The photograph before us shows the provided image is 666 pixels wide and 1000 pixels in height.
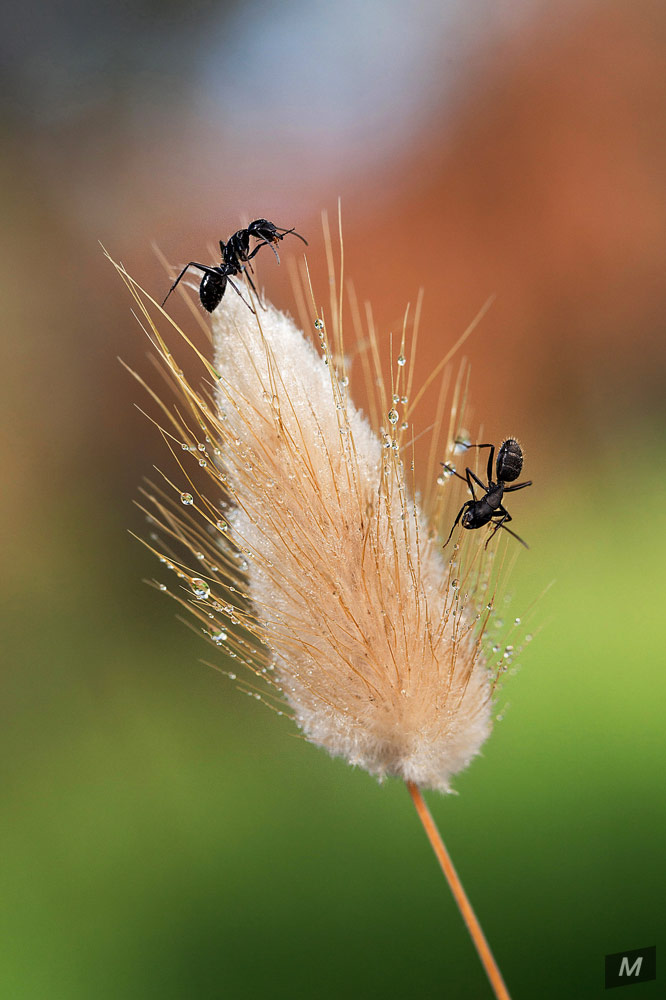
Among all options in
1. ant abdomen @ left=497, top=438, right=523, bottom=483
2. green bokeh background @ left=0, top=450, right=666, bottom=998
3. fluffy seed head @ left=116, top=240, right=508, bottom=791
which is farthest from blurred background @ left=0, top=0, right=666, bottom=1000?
fluffy seed head @ left=116, top=240, right=508, bottom=791

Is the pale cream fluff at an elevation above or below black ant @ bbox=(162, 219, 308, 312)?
below

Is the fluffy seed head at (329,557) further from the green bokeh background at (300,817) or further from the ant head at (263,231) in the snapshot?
the green bokeh background at (300,817)

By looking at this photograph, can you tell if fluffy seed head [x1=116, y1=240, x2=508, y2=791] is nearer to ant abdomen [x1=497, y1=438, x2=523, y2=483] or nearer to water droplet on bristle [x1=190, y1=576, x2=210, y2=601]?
water droplet on bristle [x1=190, y1=576, x2=210, y2=601]

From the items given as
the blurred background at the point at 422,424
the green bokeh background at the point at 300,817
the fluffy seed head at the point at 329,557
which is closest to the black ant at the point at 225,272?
the fluffy seed head at the point at 329,557

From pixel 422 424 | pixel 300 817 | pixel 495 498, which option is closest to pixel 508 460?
pixel 495 498

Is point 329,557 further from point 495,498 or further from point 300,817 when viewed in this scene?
point 300,817
